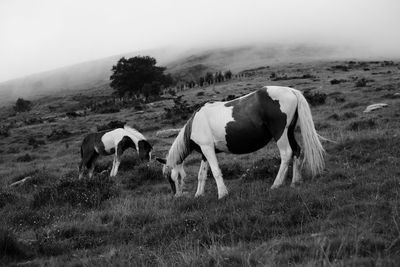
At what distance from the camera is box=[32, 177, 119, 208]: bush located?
9.80m

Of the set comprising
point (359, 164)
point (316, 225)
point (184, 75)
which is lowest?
point (184, 75)

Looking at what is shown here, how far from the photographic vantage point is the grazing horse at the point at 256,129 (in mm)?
8945

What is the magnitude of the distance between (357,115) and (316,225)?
14940 mm

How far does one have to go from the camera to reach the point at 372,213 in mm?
5781

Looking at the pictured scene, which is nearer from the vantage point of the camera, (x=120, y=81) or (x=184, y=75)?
(x=120, y=81)

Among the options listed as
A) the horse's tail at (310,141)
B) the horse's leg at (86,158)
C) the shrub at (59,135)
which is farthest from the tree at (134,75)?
the horse's tail at (310,141)

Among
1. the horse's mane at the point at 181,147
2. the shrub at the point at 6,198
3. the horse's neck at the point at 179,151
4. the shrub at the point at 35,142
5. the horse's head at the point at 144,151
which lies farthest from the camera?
the shrub at the point at 35,142

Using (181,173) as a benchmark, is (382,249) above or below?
above

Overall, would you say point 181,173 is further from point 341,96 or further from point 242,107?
point 341,96

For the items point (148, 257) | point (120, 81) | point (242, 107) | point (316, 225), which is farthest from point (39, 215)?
point (120, 81)

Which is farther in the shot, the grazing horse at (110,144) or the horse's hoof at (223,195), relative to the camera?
the grazing horse at (110,144)

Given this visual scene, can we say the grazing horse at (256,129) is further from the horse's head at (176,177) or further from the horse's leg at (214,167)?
the horse's head at (176,177)

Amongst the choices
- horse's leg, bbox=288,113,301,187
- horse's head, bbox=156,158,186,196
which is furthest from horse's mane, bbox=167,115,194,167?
horse's leg, bbox=288,113,301,187

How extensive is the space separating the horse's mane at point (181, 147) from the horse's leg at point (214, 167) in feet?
2.01
